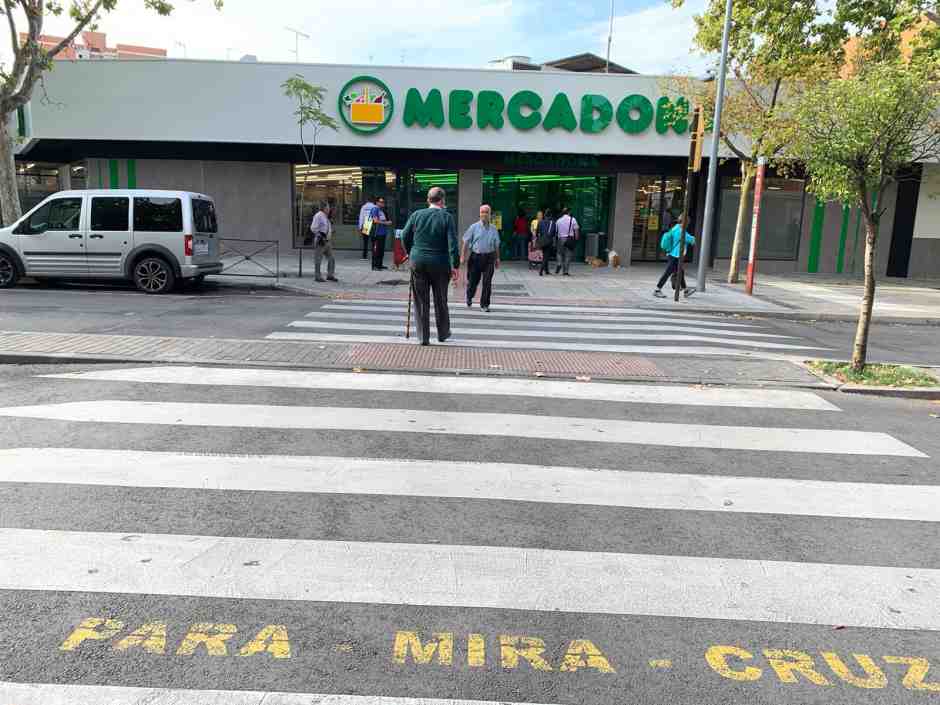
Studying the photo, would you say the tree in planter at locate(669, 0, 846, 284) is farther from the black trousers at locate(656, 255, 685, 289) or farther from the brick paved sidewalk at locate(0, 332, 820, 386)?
the brick paved sidewalk at locate(0, 332, 820, 386)

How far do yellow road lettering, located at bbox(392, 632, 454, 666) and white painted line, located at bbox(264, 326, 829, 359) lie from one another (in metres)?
6.66

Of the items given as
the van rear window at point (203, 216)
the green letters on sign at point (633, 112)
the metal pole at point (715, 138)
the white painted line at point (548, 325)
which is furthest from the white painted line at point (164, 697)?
the green letters on sign at point (633, 112)

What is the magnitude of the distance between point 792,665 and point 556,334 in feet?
27.8

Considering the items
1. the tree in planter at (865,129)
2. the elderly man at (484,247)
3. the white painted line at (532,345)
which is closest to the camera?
the tree in planter at (865,129)

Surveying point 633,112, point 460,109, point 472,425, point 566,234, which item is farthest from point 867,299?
point 460,109

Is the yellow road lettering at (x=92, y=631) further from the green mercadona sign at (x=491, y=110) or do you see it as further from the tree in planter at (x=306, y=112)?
the green mercadona sign at (x=491, y=110)

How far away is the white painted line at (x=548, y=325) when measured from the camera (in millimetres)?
12023

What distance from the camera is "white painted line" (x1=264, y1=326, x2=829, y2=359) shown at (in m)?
10.0

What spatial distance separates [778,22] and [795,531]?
1731 cm

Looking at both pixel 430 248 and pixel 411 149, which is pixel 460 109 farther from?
pixel 430 248

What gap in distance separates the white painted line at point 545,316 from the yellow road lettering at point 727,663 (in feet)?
32.3

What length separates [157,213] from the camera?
14336 millimetres

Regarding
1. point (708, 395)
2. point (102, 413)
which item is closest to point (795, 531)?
point (708, 395)

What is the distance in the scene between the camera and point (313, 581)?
3.68 meters
